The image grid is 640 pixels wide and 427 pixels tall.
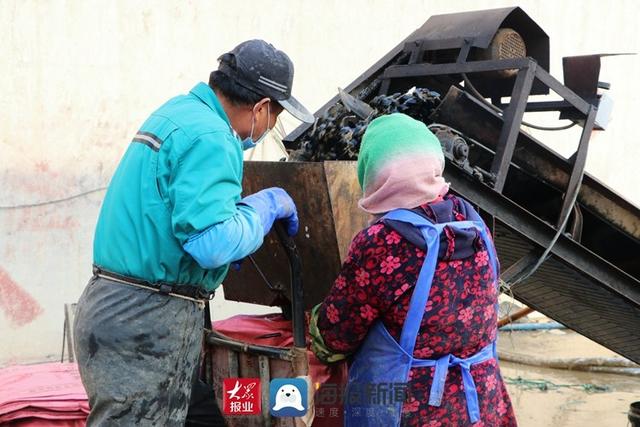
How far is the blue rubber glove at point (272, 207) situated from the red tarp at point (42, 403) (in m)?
1.09

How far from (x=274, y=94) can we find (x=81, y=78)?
3.59m

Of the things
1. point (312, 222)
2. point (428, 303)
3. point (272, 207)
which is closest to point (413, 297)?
point (428, 303)

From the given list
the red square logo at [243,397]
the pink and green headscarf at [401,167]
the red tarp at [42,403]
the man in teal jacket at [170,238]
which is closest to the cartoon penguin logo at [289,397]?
the red square logo at [243,397]

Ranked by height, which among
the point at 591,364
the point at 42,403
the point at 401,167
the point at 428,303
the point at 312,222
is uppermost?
the point at 401,167

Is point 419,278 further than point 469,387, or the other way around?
point 469,387

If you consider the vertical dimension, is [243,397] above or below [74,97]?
below

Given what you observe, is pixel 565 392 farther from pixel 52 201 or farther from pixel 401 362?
pixel 401 362

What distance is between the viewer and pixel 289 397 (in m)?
2.70

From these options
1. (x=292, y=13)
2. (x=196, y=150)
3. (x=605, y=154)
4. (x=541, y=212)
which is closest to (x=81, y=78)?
(x=292, y=13)

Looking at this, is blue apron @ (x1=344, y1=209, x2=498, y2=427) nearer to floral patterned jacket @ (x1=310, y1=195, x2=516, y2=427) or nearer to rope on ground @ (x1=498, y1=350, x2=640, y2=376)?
floral patterned jacket @ (x1=310, y1=195, x2=516, y2=427)

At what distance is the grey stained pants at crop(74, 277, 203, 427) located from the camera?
97.4 inches

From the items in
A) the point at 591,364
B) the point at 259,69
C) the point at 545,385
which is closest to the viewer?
the point at 259,69

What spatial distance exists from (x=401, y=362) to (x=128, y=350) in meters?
0.80

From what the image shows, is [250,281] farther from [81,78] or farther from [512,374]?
[512,374]
